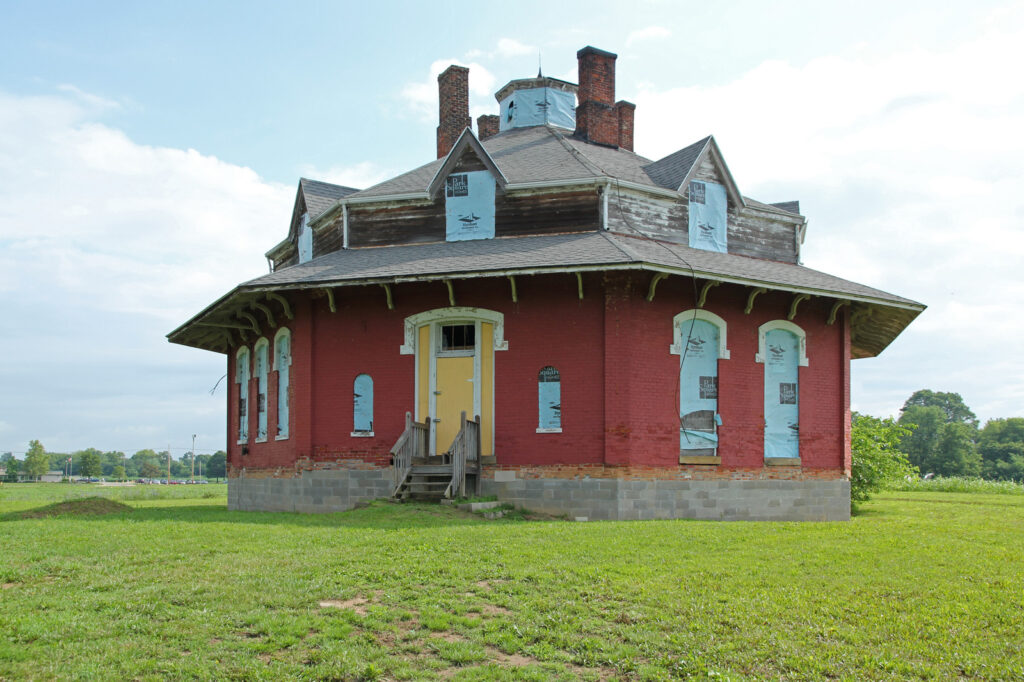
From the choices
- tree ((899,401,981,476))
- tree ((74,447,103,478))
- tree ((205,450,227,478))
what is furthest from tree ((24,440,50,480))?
tree ((899,401,981,476))

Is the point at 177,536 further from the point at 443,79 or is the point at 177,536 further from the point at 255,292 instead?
the point at 443,79

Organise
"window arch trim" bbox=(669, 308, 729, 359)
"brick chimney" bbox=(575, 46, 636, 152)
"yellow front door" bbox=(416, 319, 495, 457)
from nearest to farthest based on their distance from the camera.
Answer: "window arch trim" bbox=(669, 308, 729, 359) < "yellow front door" bbox=(416, 319, 495, 457) < "brick chimney" bbox=(575, 46, 636, 152)

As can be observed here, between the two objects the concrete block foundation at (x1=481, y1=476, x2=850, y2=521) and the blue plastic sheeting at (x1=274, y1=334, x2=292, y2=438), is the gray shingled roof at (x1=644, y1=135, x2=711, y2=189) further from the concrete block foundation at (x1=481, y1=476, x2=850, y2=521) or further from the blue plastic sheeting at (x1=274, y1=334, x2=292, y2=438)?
the blue plastic sheeting at (x1=274, y1=334, x2=292, y2=438)

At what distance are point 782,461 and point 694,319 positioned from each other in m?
3.65

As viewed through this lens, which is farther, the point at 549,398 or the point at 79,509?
the point at 549,398

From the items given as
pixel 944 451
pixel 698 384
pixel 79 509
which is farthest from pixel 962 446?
pixel 79 509

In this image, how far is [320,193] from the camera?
23234 millimetres

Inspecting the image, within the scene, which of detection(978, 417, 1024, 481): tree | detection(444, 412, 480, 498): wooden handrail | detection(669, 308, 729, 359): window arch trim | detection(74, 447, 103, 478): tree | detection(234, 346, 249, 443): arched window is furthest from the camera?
detection(74, 447, 103, 478): tree

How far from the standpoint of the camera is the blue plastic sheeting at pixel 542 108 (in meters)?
26.1

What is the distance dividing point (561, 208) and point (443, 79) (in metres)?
8.58

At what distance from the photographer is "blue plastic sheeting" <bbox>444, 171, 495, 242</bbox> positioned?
1964 cm

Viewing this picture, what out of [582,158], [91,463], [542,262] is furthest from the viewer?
[91,463]

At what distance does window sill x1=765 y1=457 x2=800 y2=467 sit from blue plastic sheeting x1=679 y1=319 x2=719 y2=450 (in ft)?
4.80

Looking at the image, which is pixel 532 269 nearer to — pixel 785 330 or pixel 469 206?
pixel 469 206
